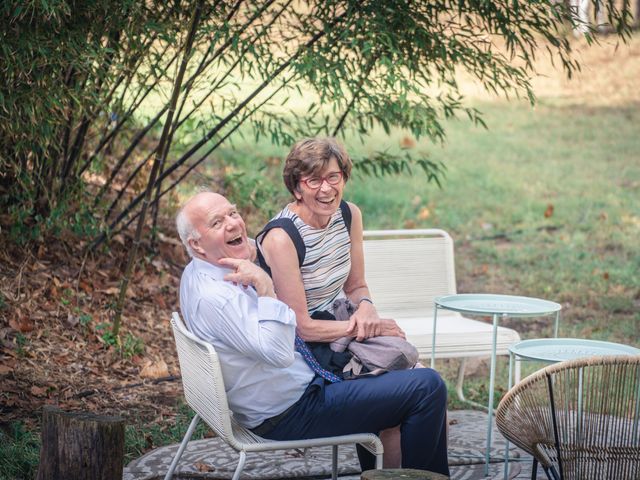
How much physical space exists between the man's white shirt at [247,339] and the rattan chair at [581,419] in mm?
706

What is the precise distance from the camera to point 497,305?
4.38 meters

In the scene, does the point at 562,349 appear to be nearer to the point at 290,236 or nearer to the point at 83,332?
the point at 290,236

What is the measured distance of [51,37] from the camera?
463cm

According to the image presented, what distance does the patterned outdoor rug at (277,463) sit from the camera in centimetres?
419

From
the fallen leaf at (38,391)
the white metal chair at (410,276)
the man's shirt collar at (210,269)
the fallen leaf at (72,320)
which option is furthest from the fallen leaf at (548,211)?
the man's shirt collar at (210,269)

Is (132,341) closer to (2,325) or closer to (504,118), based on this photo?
(2,325)

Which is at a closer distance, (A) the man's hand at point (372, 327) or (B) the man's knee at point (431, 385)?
(B) the man's knee at point (431, 385)

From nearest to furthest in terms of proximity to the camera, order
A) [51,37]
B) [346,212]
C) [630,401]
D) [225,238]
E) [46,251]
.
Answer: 1. [630,401]
2. [225,238]
3. [346,212]
4. [51,37]
5. [46,251]

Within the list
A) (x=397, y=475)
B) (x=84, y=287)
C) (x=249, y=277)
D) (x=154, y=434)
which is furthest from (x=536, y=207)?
(x=397, y=475)

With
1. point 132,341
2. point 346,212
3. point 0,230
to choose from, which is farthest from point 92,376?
point 346,212

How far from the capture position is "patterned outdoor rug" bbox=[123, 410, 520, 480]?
165 inches

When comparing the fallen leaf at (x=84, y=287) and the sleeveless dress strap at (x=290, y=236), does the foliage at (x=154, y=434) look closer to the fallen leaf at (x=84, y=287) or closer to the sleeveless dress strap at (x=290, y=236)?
the sleeveless dress strap at (x=290, y=236)

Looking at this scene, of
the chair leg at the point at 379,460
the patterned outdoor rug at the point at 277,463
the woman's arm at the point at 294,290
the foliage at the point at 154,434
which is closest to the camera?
the chair leg at the point at 379,460

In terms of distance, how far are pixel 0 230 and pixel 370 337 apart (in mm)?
3372
